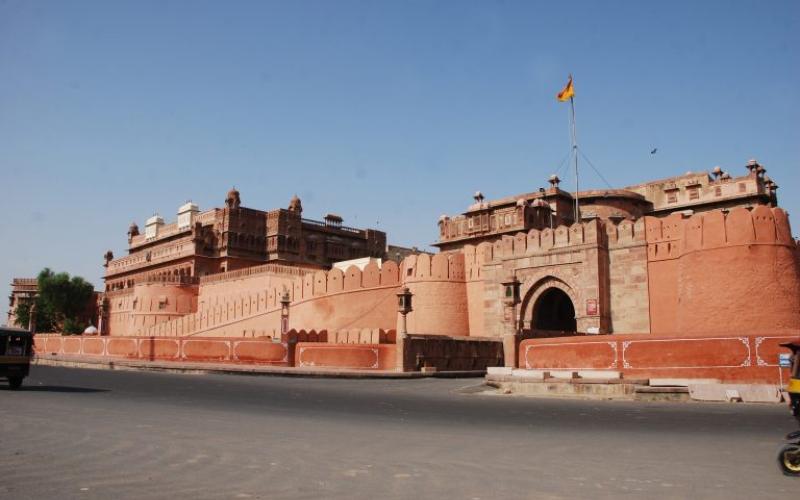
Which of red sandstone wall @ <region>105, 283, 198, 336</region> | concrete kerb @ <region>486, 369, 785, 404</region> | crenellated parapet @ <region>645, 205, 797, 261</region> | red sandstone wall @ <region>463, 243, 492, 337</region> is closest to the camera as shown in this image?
concrete kerb @ <region>486, 369, 785, 404</region>

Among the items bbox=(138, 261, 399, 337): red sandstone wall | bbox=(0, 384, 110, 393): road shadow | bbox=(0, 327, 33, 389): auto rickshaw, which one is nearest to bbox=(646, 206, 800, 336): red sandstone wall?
bbox=(138, 261, 399, 337): red sandstone wall

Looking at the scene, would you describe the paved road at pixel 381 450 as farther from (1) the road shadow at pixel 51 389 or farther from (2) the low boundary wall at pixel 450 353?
(2) the low boundary wall at pixel 450 353

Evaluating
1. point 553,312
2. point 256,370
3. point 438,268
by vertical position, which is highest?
point 438,268

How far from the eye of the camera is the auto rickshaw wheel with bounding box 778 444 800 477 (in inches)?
234

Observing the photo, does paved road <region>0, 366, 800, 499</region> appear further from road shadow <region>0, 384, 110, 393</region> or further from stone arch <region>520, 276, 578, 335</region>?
stone arch <region>520, 276, 578, 335</region>

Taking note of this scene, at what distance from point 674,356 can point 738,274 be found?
20.9ft

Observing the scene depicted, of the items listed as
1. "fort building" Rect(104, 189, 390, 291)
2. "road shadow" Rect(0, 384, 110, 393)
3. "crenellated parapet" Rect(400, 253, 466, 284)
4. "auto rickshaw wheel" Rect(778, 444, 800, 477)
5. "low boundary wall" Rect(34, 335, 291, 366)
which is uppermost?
"fort building" Rect(104, 189, 390, 291)

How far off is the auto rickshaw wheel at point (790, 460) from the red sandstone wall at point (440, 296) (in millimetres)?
23815

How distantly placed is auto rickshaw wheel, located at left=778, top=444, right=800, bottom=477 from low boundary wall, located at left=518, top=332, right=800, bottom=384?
8877 mm

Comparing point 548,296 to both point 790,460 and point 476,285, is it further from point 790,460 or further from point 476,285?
point 790,460


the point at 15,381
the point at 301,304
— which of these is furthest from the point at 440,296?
the point at 15,381

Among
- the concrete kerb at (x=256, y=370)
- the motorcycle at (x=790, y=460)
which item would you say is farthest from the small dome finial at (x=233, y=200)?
the motorcycle at (x=790, y=460)

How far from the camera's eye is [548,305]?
28500 mm

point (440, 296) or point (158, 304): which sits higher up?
point (158, 304)
